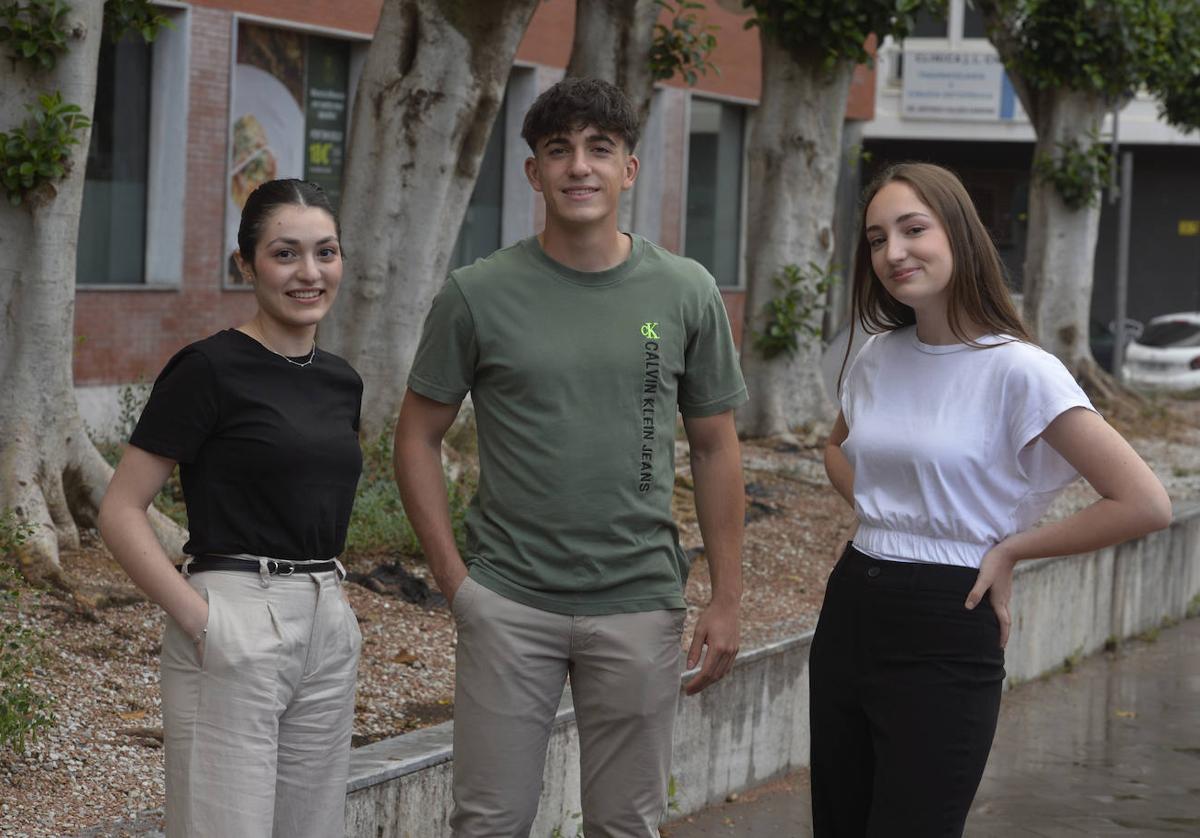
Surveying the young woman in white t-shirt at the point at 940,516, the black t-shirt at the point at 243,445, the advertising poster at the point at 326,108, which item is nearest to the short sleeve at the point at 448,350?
the black t-shirt at the point at 243,445

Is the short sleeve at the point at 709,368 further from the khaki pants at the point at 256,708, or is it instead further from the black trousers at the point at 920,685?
the khaki pants at the point at 256,708

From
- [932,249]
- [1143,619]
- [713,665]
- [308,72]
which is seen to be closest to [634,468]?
[713,665]

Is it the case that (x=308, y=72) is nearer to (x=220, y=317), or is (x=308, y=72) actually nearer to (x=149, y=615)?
(x=220, y=317)

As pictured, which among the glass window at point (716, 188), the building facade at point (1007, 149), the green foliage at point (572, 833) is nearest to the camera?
the green foliage at point (572, 833)

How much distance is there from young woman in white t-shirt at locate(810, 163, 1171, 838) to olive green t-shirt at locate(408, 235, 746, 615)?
416 millimetres

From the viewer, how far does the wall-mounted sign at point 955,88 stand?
111 feet

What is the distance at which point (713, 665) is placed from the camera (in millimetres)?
4055

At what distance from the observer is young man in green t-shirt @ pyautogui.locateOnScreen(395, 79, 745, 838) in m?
3.82

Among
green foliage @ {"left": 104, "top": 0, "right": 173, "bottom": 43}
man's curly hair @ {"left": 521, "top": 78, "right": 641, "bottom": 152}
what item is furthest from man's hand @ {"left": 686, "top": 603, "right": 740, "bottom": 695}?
green foliage @ {"left": 104, "top": 0, "right": 173, "bottom": 43}

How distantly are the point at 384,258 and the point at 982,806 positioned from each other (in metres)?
4.19

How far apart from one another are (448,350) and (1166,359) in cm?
2431

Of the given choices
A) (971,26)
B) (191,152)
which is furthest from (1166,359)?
(191,152)

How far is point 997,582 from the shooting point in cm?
360

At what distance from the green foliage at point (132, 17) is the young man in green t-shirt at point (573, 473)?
502cm
